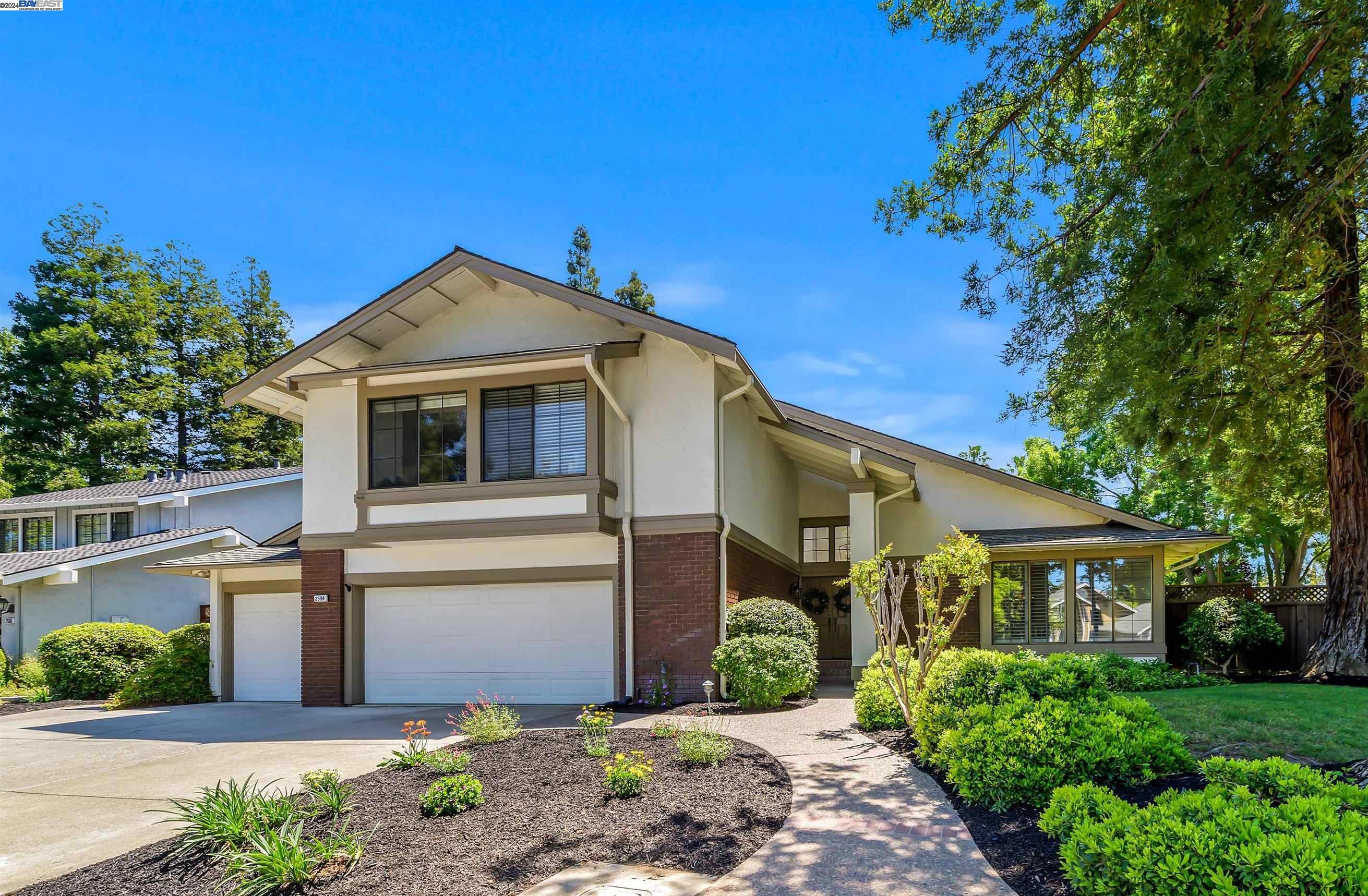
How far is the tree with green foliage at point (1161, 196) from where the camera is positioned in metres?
6.64

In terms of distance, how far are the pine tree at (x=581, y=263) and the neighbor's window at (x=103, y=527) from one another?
18767 millimetres

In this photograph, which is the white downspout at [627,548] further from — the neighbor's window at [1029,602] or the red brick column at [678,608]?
the neighbor's window at [1029,602]

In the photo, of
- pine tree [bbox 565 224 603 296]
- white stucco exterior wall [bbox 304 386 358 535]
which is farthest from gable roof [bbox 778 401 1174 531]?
pine tree [bbox 565 224 603 296]

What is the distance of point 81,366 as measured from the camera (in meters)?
33.6

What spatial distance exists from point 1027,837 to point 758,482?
1052 cm

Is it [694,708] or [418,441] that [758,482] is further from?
[418,441]

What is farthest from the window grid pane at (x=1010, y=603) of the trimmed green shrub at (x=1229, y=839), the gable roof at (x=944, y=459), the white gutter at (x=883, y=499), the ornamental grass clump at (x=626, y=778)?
the trimmed green shrub at (x=1229, y=839)

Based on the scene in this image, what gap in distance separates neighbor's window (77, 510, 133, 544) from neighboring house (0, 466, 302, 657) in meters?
0.03

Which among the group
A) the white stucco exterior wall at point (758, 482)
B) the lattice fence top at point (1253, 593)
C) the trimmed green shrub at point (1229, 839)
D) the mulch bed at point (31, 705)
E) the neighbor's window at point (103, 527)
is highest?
the white stucco exterior wall at point (758, 482)

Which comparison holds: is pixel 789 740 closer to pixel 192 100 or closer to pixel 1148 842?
pixel 1148 842

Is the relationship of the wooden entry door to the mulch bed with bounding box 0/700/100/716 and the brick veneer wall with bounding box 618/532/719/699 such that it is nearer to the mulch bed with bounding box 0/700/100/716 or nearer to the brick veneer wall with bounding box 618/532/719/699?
the brick veneer wall with bounding box 618/532/719/699

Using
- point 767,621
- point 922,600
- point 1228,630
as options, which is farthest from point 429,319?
point 1228,630

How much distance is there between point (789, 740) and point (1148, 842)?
18.2 feet

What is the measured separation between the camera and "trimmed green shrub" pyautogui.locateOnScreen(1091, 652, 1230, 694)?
13.2 m
